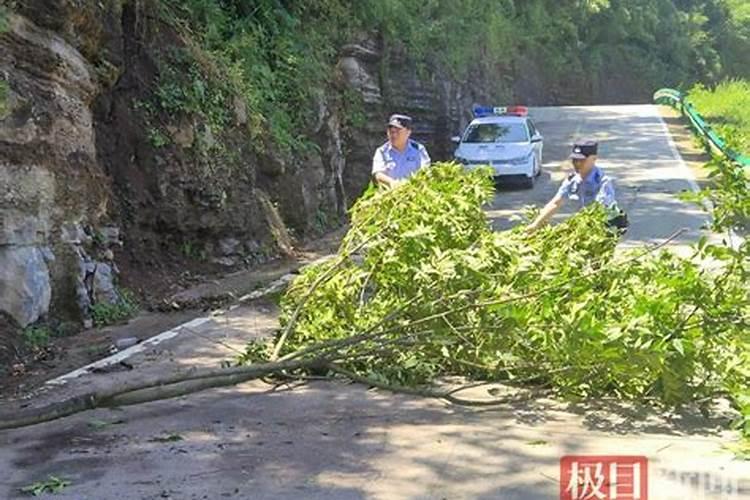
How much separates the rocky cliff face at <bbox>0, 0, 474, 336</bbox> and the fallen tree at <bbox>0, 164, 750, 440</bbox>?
280 centimetres

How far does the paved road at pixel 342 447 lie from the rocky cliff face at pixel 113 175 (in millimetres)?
2178

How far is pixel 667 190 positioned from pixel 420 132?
291 inches

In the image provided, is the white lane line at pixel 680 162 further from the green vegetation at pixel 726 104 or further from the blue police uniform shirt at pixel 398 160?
the blue police uniform shirt at pixel 398 160

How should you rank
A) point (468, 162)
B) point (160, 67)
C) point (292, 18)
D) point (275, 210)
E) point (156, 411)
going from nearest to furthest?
point (156, 411), point (160, 67), point (275, 210), point (292, 18), point (468, 162)

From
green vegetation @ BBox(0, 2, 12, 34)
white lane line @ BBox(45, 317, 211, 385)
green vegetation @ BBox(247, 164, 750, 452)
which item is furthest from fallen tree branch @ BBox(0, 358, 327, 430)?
green vegetation @ BBox(0, 2, 12, 34)

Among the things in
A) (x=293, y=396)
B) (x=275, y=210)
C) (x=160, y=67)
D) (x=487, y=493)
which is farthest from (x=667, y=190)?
(x=487, y=493)

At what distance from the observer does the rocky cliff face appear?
909 cm

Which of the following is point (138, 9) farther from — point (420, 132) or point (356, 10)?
point (420, 132)

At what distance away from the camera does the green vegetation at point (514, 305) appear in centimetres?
599

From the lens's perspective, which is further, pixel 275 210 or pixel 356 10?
pixel 356 10

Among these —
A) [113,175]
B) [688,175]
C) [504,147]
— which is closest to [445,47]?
[504,147]

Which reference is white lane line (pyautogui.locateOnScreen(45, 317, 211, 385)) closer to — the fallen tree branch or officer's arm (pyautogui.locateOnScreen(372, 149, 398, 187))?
the fallen tree branch

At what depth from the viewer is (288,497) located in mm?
Answer: 4957

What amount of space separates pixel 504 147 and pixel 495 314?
56.5 feet
